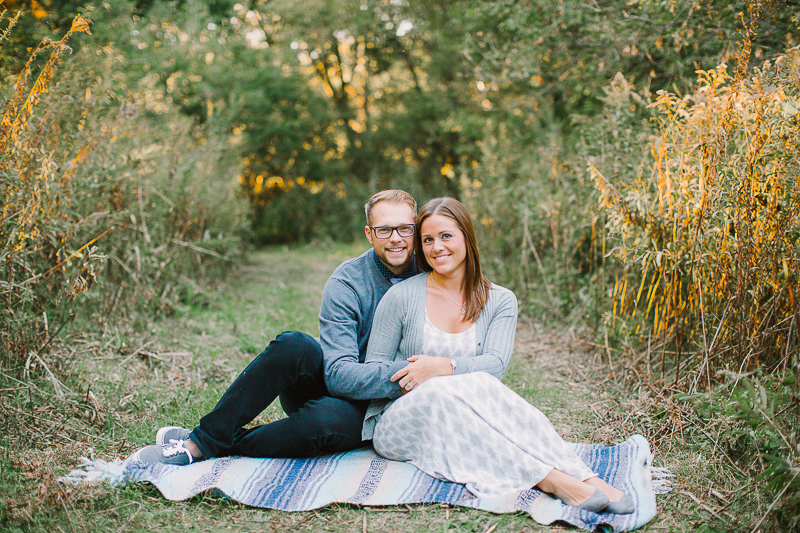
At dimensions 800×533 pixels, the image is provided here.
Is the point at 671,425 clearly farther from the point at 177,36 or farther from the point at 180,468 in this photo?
the point at 177,36

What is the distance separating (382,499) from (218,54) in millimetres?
9077

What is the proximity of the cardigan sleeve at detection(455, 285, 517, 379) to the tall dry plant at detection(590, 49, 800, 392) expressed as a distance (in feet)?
2.67

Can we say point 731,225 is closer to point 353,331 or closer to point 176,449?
point 353,331

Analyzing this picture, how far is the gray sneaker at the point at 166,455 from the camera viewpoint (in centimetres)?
234

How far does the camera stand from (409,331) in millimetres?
2412

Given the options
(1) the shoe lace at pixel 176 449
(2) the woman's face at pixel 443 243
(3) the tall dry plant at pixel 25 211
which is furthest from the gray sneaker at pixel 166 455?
(2) the woman's face at pixel 443 243

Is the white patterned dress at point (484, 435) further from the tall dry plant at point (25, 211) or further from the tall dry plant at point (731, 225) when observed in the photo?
the tall dry plant at point (25, 211)

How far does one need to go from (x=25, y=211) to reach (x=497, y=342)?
2.23m

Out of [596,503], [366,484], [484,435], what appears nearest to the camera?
[596,503]

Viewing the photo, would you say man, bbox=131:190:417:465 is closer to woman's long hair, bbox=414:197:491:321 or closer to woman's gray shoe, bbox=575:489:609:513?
woman's long hair, bbox=414:197:491:321

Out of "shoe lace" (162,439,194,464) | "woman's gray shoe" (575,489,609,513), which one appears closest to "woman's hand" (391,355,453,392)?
"woman's gray shoe" (575,489,609,513)

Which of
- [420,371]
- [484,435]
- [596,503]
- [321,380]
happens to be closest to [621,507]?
[596,503]

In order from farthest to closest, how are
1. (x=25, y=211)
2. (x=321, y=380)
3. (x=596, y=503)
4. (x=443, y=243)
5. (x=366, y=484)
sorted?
(x=25, y=211) → (x=321, y=380) → (x=443, y=243) → (x=366, y=484) → (x=596, y=503)

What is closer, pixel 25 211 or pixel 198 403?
Answer: pixel 25 211
